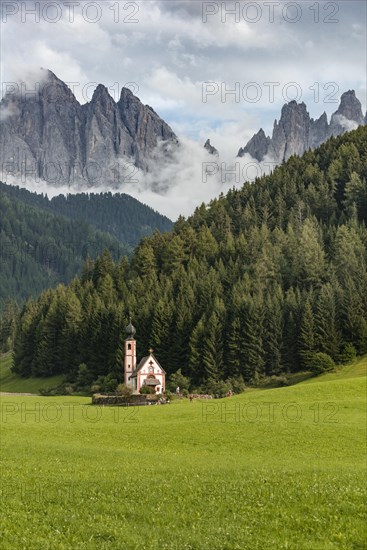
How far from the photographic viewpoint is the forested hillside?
312 feet

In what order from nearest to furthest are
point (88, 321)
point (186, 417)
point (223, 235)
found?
point (186, 417), point (88, 321), point (223, 235)

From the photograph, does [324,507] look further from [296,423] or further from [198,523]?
[296,423]

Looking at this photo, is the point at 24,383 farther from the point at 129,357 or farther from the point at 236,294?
the point at 236,294

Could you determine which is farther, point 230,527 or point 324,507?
point 324,507

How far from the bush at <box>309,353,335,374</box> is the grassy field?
28495mm

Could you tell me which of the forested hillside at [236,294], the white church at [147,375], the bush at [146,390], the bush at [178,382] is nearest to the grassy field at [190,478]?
the bush at [146,390]

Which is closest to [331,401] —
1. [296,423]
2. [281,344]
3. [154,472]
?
[296,423]

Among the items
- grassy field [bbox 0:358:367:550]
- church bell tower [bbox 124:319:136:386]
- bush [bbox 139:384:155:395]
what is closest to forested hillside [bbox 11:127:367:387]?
church bell tower [bbox 124:319:136:386]

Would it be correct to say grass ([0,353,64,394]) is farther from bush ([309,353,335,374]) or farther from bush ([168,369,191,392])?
bush ([309,353,335,374])

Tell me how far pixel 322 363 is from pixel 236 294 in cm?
2398

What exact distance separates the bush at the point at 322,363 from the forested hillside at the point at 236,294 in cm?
23

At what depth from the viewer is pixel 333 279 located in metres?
105

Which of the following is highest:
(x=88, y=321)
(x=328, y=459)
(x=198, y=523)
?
(x=88, y=321)

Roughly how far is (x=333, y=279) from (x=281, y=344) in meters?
17.7
